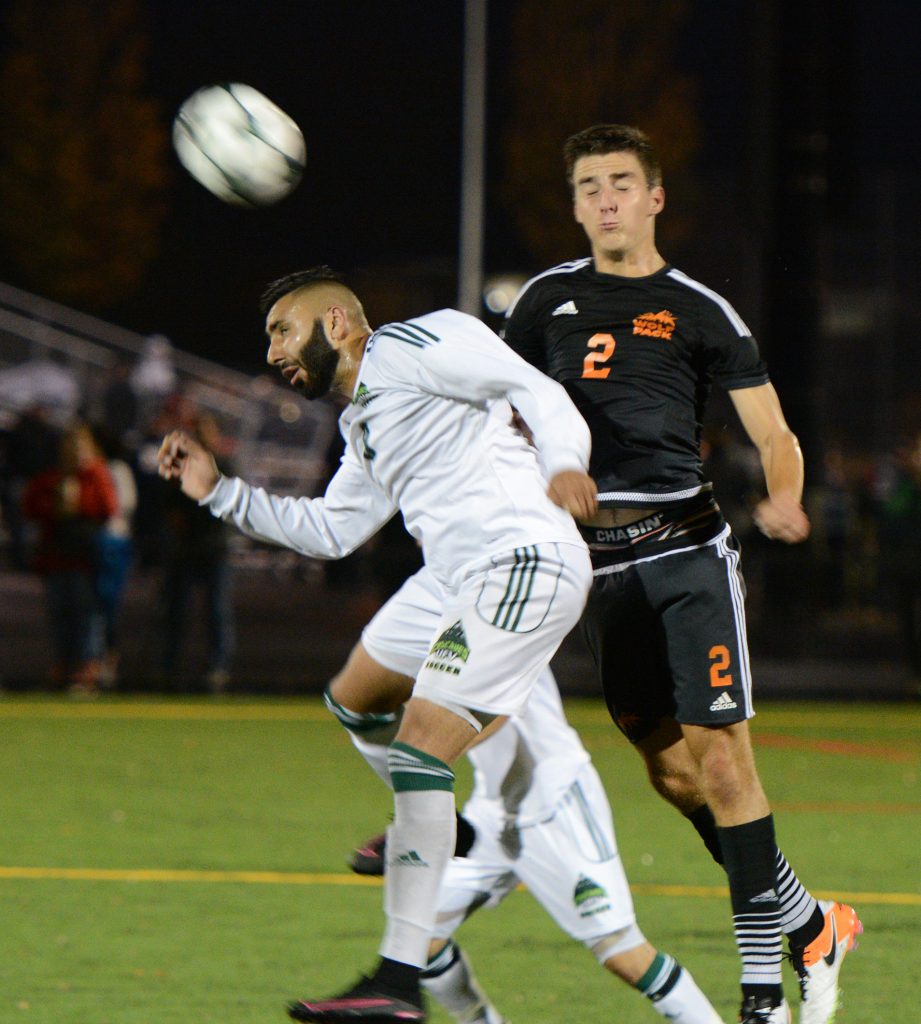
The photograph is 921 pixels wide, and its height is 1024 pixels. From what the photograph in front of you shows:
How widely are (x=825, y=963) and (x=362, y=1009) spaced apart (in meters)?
1.73

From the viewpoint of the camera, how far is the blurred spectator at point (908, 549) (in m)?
16.0

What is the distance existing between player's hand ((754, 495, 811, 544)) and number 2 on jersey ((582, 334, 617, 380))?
2.03ft

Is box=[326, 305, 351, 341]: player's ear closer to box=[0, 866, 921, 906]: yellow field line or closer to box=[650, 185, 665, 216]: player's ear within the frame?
box=[650, 185, 665, 216]: player's ear

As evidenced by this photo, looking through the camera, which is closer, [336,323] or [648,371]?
[336,323]

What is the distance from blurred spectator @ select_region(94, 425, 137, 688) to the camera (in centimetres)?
1495

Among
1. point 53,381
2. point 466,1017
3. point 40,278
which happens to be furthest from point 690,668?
point 40,278

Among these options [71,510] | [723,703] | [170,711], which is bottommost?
[170,711]

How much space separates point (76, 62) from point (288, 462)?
17.7 meters

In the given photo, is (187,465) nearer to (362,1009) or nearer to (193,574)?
(362,1009)

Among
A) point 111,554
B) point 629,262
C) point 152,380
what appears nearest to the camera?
point 629,262

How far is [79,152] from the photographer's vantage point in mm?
40594

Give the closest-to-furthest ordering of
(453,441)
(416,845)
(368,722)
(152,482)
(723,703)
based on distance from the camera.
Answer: (416,845) < (453,441) < (723,703) < (368,722) < (152,482)

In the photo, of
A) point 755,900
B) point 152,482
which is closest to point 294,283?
point 755,900

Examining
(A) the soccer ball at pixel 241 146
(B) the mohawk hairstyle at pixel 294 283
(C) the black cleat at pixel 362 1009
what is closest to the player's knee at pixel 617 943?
(C) the black cleat at pixel 362 1009
